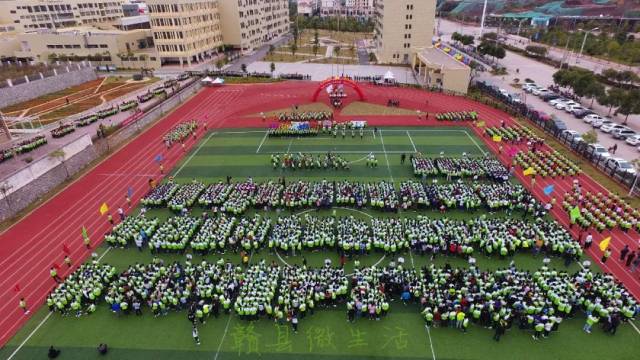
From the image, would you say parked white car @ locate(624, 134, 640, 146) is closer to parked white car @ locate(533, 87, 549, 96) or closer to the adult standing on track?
parked white car @ locate(533, 87, 549, 96)

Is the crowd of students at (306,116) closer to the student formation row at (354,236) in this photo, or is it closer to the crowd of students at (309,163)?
the crowd of students at (309,163)

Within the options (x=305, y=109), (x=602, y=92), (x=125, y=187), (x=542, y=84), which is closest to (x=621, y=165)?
(x=602, y=92)

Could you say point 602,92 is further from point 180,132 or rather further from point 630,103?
point 180,132

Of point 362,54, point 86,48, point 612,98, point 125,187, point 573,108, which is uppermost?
point 86,48

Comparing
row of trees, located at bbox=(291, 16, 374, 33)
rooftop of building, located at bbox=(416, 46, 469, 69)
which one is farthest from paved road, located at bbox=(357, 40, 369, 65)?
row of trees, located at bbox=(291, 16, 374, 33)

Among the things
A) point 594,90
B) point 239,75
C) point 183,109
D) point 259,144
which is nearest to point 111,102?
point 183,109

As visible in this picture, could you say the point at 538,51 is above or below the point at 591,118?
above

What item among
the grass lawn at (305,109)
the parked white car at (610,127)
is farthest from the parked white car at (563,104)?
the grass lawn at (305,109)

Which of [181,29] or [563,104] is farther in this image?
[181,29]

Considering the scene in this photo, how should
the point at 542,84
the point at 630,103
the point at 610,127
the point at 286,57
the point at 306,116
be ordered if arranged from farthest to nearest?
the point at 286,57 < the point at 542,84 < the point at 306,116 < the point at 630,103 < the point at 610,127
